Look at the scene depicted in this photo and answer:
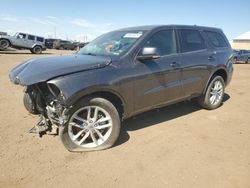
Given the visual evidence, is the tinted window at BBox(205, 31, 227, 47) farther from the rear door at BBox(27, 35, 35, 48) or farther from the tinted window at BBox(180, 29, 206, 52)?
the rear door at BBox(27, 35, 35, 48)

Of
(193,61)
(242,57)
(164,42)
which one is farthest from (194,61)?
(242,57)

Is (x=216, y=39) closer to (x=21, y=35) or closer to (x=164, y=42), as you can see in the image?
(x=164, y=42)

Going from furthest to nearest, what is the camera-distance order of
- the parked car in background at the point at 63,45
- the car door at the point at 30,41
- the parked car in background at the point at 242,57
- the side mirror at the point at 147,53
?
the parked car in background at the point at 63,45, the parked car in background at the point at 242,57, the car door at the point at 30,41, the side mirror at the point at 147,53

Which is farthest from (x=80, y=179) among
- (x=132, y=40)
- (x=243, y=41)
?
(x=243, y=41)

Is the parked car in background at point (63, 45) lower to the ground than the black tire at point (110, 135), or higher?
higher

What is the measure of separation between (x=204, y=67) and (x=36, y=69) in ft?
11.3

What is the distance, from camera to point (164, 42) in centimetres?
485

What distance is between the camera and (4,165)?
354 centimetres

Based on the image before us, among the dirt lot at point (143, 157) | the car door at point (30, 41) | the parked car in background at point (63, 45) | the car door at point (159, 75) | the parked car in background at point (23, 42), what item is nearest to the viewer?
the dirt lot at point (143, 157)

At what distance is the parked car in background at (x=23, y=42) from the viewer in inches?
968

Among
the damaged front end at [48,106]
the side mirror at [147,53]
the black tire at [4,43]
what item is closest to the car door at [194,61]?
the side mirror at [147,53]

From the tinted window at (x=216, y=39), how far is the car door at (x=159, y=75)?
143cm

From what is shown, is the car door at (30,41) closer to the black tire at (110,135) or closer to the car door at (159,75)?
the car door at (159,75)

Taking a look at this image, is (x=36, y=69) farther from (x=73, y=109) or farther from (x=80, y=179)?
(x=80, y=179)
